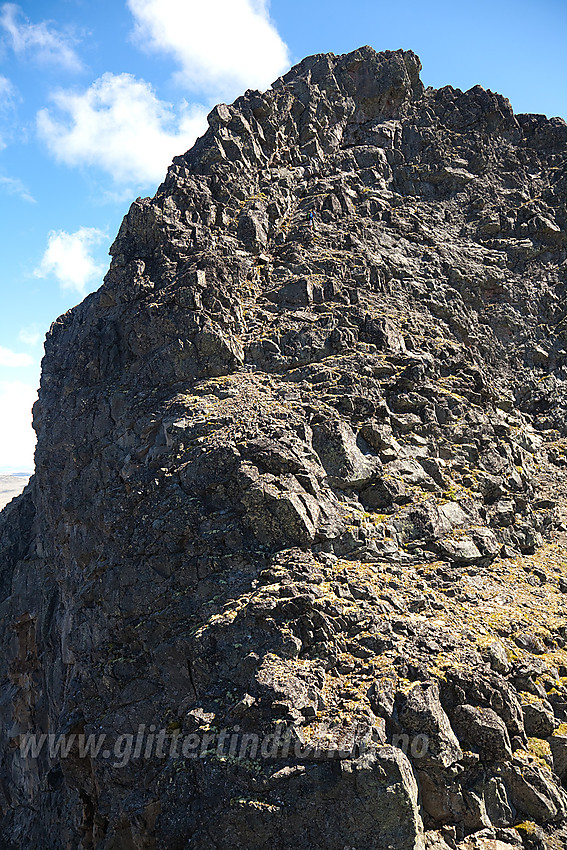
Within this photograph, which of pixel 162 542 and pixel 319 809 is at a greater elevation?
pixel 162 542

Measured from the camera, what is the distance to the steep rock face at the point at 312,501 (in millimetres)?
18734

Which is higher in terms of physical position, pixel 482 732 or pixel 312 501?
pixel 312 501

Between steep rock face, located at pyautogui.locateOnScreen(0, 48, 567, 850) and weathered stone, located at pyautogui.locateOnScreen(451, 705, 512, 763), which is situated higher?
steep rock face, located at pyautogui.locateOnScreen(0, 48, 567, 850)

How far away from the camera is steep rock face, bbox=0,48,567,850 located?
1873 centimetres

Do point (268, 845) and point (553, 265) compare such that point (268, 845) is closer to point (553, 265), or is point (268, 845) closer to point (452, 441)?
point (452, 441)

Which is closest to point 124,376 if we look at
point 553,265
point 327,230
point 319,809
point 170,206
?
point 170,206

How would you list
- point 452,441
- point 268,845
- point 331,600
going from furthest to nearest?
1. point 452,441
2. point 331,600
3. point 268,845

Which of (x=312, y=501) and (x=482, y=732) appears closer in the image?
(x=482, y=732)

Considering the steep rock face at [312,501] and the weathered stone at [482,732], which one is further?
the weathered stone at [482,732]

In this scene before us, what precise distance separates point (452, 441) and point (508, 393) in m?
8.80

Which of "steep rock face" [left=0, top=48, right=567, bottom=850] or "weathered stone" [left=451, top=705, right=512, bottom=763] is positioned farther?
"weathered stone" [left=451, top=705, right=512, bottom=763]

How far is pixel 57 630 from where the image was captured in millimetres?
38125

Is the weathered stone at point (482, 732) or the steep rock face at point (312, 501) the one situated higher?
the steep rock face at point (312, 501)

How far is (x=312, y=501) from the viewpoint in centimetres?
2492
